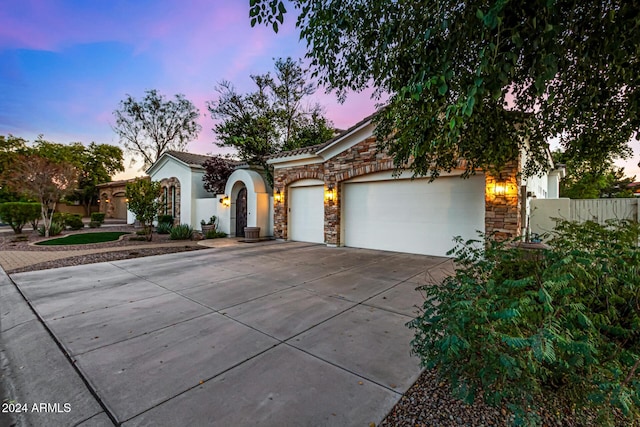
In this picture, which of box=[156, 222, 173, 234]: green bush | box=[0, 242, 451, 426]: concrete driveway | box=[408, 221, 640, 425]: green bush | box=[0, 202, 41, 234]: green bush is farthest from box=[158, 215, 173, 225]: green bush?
box=[408, 221, 640, 425]: green bush

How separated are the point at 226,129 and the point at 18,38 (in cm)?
844

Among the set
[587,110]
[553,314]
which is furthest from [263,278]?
[587,110]

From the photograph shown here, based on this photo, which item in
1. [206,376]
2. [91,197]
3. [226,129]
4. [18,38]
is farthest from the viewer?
[91,197]

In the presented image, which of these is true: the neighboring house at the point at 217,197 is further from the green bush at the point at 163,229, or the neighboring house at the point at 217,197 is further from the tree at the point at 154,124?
the tree at the point at 154,124

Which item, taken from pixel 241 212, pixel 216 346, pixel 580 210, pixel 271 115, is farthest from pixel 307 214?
pixel 580 210

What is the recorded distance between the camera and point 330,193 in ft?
33.3

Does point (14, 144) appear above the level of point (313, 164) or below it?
above

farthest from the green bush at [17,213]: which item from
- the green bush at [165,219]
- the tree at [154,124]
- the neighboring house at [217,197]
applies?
the tree at [154,124]

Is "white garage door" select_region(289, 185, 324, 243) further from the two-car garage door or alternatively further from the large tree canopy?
the large tree canopy

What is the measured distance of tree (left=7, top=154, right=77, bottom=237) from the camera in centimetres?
1253

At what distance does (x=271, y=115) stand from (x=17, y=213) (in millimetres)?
13842

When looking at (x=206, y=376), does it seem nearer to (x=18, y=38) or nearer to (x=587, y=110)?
(x=587, y=110)

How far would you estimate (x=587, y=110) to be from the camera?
3145mm

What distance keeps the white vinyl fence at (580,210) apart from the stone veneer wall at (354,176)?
3.71ft
